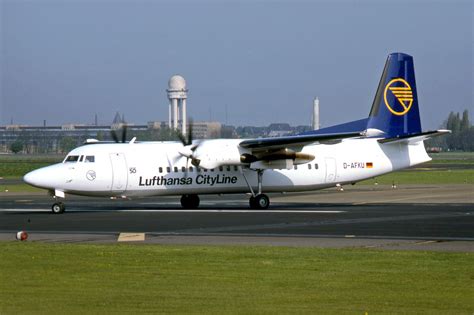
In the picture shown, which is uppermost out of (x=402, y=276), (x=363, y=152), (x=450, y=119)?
(x=450, y=119)

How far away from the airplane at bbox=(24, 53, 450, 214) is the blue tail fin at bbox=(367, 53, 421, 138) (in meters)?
0.07

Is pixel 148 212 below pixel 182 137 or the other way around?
below

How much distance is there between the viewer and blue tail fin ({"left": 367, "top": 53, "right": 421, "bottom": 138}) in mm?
40312

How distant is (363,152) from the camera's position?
3825 centimetres

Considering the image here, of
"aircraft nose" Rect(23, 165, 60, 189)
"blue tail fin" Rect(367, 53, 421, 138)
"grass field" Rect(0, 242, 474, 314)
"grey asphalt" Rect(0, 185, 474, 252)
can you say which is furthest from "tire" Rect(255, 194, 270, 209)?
"grass field" Rect(0, 242, 474, 314)

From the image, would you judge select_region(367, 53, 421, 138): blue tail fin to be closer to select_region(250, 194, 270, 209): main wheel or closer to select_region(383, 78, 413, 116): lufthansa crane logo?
select_region(383, 78, 413, 116): lufthansa crane logo

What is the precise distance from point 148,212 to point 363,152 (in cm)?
959

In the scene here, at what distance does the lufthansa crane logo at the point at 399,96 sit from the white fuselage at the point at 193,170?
2.15 meters

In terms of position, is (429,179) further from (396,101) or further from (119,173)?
(119,173)

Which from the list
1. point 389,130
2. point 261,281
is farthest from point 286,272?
point 389,130

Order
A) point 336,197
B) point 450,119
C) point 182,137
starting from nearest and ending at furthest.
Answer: point 182,137 → point 336,197 → point 450,119

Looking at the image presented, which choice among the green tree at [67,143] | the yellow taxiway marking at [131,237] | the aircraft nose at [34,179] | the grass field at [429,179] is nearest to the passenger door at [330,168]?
the aircraft nose at [34,179]

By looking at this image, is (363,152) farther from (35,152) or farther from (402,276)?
(35,152)

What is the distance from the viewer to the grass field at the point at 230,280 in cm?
1327
